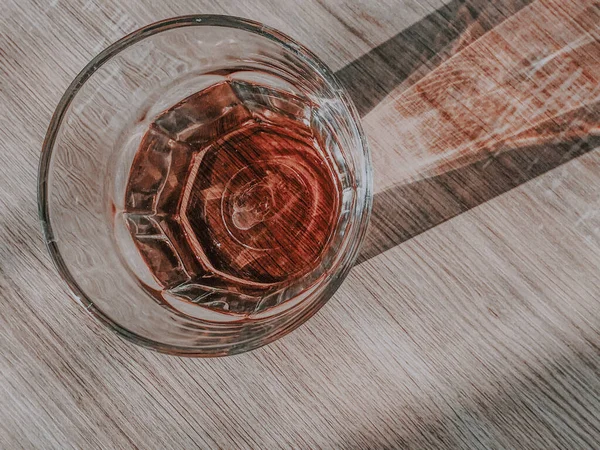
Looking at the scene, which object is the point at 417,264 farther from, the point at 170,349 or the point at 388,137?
the point at 170,349

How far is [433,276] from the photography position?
0.60 m

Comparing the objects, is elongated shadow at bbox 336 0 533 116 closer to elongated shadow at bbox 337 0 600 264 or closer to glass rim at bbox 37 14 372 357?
elongated shadow at bbox 337 0 600 264

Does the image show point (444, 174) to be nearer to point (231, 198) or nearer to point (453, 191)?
point (453, 191)

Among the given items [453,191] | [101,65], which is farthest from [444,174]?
[101,65]

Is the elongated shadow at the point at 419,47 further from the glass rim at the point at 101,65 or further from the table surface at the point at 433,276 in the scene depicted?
the glass rim at the point at 101,65

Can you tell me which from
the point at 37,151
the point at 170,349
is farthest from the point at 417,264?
the point at 37,151

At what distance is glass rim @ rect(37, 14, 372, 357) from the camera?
0.49m

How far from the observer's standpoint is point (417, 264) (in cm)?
60

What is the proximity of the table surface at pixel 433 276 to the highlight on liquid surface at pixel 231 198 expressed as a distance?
6 centimetres

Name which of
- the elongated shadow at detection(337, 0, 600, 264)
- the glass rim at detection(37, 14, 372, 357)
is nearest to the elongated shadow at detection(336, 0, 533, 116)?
the elongated shadow at detection(337, 0, 600, 264)

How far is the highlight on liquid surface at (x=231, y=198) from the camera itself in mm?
582

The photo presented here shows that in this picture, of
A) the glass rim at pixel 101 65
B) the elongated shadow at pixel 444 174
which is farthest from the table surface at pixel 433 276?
the glass rim at pixel 101 65

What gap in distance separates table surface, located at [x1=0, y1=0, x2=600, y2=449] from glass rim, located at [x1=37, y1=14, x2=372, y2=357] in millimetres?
104

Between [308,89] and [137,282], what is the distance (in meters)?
0.23
